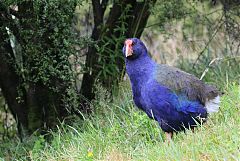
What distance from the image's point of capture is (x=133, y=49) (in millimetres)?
6078

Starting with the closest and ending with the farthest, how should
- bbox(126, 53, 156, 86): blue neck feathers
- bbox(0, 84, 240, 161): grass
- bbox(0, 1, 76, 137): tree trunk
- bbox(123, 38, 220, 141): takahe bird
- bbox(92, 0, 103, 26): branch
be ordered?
bbox(0, 84, 240, 161): grass
bbox(123, 38, 220, 141): takahe bird
bbox(126, 53, 156, 86): blue neck feathers
bbox(0, 1, 76, 137): tree trunk
bbox(92, 0, 103, 26): branch

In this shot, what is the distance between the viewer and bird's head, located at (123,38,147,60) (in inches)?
238

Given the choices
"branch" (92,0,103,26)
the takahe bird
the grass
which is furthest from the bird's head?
"branch" (92,0,103,26)

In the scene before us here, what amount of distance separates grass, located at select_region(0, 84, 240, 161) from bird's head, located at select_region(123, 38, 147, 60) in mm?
672

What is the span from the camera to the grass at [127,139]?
16.3ft

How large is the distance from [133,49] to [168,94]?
0.58 m

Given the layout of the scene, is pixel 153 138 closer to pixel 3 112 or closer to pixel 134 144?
pixel 134 144

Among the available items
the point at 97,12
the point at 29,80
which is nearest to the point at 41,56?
the point at 29,80

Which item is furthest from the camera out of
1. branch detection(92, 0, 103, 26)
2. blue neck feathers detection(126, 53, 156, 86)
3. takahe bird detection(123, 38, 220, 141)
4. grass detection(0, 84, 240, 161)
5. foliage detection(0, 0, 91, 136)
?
branch detection(92, 0, 103, 26)

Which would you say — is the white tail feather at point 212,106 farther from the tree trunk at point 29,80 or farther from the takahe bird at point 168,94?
the tree trunk at point 29,80

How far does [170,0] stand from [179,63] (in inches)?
54.7

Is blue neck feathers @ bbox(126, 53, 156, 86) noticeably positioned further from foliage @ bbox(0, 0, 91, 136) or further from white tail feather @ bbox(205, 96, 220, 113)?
foliage @ bbox(0, 0, 91, 136)

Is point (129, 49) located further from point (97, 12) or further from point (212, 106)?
point (97, 12)

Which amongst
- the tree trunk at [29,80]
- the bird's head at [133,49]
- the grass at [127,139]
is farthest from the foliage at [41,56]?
the bird's head at [133,49]
